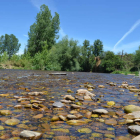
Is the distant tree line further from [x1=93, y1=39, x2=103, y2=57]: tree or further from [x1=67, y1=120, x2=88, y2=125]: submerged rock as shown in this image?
[x1=67, y1=120, x2=88, y2=125]: submerged rock

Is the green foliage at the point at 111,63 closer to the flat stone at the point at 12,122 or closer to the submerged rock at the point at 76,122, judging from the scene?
the submerged rock at the point at 76,122

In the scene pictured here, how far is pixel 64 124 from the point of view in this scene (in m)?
2.06

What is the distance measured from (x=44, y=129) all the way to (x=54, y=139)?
299 mm

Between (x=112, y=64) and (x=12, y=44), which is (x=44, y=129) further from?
(x=12, y=44)

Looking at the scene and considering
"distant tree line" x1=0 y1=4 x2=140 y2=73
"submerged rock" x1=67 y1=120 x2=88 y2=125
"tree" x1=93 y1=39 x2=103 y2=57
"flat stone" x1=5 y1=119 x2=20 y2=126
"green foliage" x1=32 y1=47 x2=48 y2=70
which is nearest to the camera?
"flat stone" x1=5 y1=119 x2=20 y2=126

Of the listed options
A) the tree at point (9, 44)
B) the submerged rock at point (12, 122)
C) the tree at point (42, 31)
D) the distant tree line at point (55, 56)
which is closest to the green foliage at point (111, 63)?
the distant tree line at point (55, 56)

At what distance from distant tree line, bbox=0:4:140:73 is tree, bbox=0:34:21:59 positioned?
1598 inches

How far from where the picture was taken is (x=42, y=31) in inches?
1769

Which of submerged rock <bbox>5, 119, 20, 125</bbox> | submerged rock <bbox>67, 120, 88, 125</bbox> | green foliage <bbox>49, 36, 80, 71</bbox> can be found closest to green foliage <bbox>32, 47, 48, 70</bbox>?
green foliage <bbox>49, 36, 80, 71</bbox>

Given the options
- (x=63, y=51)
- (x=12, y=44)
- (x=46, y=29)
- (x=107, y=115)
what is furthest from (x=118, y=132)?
(x=12, y=44)

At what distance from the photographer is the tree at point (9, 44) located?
80.9m

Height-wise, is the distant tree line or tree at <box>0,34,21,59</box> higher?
tree at <box>0,34,21,59</box>

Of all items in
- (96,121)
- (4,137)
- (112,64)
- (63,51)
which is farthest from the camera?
(112,64)

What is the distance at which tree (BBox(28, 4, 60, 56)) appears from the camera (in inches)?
1746
